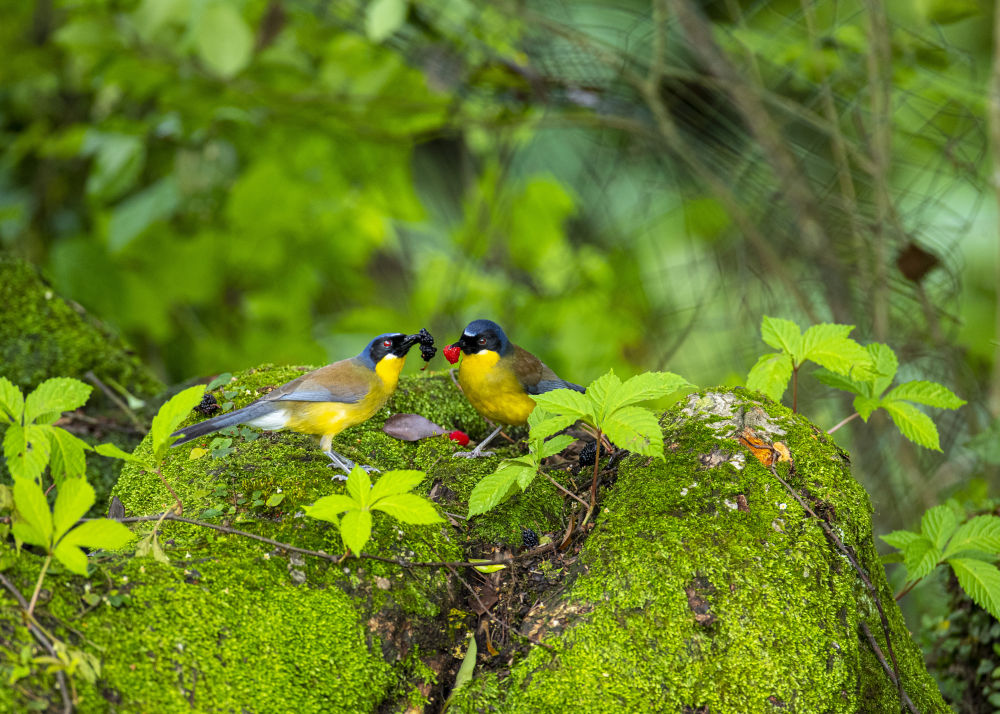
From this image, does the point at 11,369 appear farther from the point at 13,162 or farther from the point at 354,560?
the point at 13,162

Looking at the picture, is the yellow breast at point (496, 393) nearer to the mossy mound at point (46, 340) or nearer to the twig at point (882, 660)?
the twig at point (882, 660)

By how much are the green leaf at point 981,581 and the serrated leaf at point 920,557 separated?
8 cm

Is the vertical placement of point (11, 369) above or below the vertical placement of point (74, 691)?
below

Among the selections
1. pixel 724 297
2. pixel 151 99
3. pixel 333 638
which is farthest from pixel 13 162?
pixel 333 638

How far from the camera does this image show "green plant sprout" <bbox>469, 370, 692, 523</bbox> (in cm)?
256

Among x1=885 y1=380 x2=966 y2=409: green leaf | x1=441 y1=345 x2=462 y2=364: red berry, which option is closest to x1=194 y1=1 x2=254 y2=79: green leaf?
x1=441 y1=345 x2=462 y2=364: red berry

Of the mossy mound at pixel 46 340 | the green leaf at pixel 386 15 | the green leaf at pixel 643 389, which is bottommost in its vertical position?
the mossy mound at pixel 46 340

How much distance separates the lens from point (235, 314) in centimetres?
878

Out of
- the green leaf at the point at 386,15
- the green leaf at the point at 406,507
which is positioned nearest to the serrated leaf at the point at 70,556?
the green leaf at the point at 406,507

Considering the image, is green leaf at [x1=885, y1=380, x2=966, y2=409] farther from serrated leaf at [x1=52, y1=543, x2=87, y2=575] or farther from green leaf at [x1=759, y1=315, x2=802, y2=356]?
serrated leaf at [x1=52, y1=543, x2=87, y2=575]

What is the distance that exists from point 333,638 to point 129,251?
5.23 meters

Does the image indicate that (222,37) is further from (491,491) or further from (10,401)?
(491,491)

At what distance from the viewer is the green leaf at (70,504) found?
6.48ft

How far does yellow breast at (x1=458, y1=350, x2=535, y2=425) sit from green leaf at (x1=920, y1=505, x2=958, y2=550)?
165 centimetres
